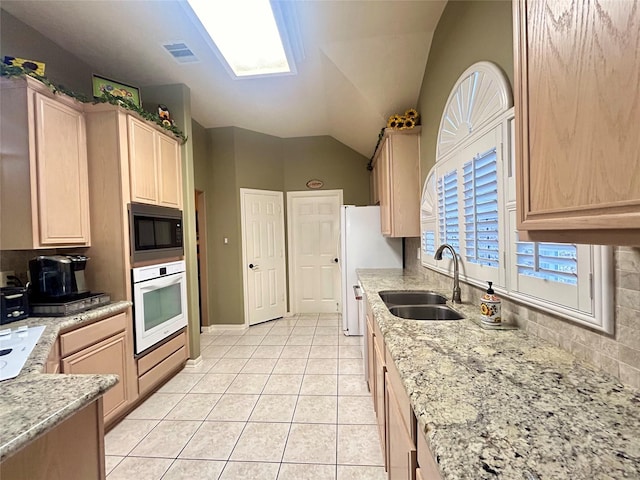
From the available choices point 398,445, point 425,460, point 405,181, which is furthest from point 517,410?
point 405,181

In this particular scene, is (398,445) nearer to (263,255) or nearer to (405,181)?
(405,181)

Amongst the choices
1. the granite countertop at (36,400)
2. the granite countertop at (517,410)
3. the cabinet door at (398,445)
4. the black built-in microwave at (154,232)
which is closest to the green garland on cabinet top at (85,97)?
the black built-in microwave at (154,232)

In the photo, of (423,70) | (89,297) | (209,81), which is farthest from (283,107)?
(89,297)

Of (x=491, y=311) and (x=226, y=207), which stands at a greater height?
(x=226, y=207)

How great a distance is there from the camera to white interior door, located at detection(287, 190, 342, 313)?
4703 mm

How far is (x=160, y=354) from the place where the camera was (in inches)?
96.2

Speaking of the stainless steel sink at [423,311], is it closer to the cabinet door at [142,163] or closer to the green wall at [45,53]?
the cabinet door at [142,163]

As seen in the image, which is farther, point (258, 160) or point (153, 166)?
point (258, 160)

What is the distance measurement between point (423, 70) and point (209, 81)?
2.08 m

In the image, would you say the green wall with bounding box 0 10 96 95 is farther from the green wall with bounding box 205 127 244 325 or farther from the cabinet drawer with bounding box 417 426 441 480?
the cabinet drawer with bounding box 417 426 441 480

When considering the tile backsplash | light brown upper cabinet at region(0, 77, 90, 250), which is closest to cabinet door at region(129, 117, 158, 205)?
light brown upper cabinet at region(0, 77, 90, 250)

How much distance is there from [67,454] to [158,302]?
1698mm

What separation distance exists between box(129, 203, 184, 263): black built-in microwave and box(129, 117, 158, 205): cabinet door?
9cm

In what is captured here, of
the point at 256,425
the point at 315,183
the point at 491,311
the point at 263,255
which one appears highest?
the point at 315,183
